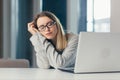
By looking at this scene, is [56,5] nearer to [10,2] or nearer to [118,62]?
[10,2]

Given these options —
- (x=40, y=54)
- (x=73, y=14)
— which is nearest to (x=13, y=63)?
(x=40, y=54)

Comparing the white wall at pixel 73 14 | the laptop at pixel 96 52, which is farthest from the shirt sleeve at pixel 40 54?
the white wall at pixel 73 14

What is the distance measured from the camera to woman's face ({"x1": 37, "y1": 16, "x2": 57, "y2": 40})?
2.12m

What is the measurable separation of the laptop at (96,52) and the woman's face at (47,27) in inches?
25.4

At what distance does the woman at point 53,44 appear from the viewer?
2014 millimetres

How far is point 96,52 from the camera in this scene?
1506 mm

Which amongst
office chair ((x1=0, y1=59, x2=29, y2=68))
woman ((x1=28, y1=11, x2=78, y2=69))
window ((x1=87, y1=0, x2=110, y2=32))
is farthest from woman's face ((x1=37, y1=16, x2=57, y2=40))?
window ((x1=87, y1=0, x2=110, y2=32))

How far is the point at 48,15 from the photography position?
2.20 meters

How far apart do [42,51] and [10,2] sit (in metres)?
2.17

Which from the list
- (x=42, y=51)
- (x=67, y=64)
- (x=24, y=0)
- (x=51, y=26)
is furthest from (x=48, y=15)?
(x=24, y=0)

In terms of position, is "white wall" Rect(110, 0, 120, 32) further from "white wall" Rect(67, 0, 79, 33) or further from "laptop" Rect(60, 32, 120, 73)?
"white wall" Rect(67, 0, 79, 33)

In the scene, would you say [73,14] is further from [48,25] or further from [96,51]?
[96,51]

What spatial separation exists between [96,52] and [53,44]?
70cm

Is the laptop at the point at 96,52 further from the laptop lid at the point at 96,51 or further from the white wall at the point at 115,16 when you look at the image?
the white wall at the point at 115,16
